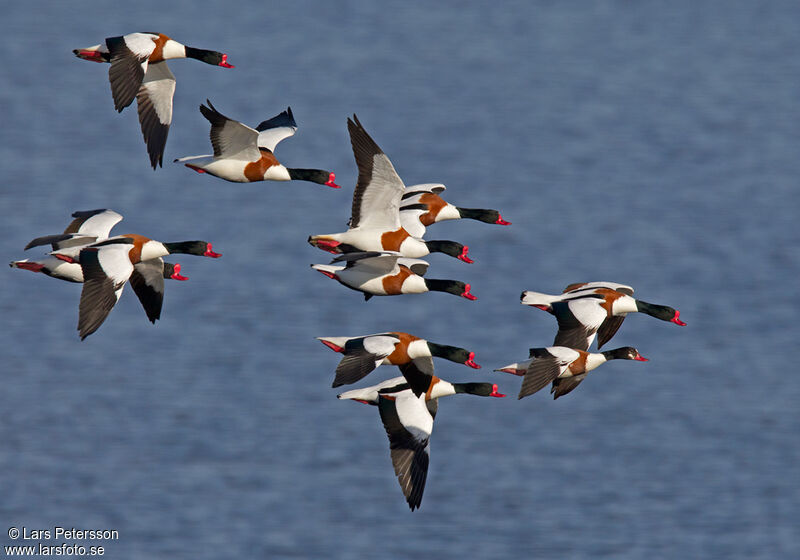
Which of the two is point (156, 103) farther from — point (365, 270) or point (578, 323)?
point (578, 323)

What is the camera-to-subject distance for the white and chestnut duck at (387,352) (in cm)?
1988

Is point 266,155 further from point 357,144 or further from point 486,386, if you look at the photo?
point 486,386

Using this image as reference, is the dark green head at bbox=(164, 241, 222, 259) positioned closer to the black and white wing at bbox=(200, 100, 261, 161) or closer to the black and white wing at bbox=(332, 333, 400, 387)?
the black and white wing at bbox=(200, 100, 261, 161)

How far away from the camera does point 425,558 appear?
1177 inches

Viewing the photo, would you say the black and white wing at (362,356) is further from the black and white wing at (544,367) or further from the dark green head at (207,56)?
the dark green head at (207,56)

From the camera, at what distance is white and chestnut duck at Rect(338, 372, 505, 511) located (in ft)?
69.2

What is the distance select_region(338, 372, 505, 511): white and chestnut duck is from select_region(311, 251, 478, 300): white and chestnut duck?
49.9 inches

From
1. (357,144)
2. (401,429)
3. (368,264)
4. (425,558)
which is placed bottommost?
(425,558)

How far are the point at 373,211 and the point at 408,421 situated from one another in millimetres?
2917

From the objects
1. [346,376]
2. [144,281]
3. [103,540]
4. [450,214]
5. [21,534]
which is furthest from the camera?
[21,534]

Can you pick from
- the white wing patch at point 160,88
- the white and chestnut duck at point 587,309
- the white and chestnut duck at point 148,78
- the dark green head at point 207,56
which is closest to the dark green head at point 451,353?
the white and chestnut duck at point 587,309

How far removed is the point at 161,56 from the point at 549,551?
42.4 feet

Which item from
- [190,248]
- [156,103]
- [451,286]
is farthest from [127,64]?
[451,286]

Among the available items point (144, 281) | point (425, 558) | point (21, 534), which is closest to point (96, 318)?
point (144, 281)
